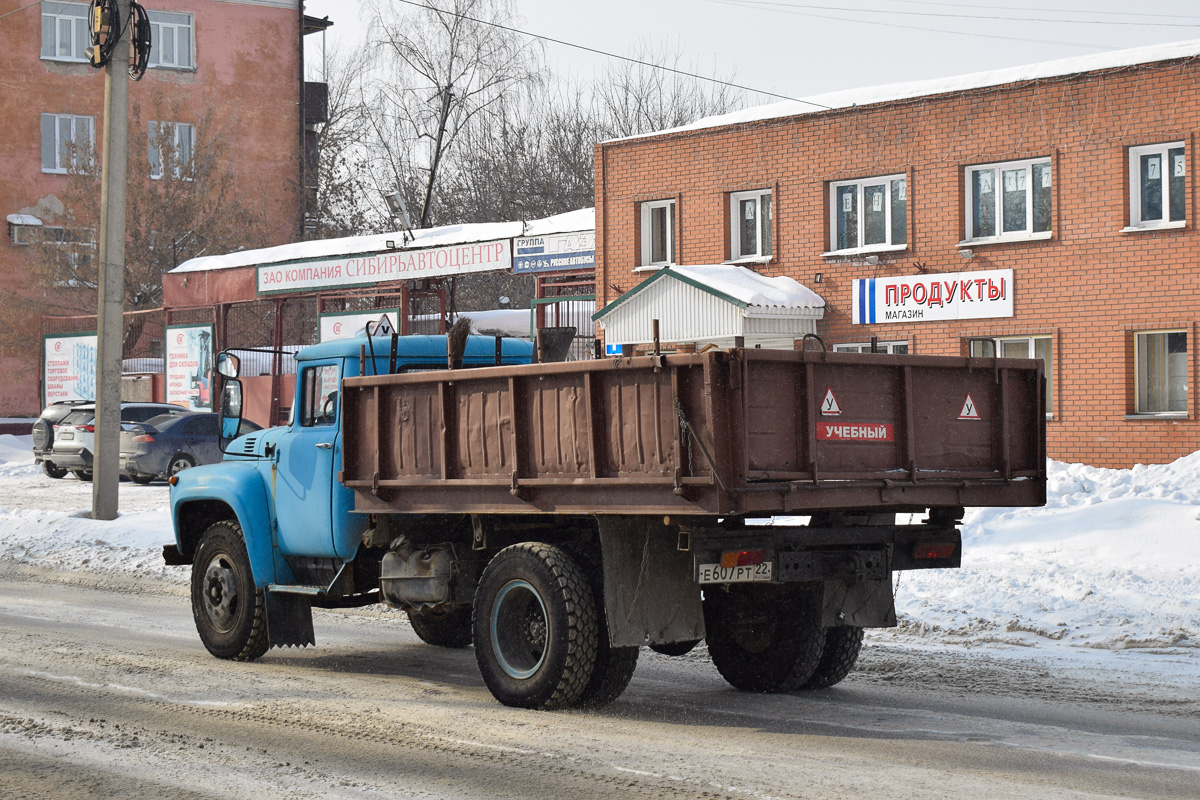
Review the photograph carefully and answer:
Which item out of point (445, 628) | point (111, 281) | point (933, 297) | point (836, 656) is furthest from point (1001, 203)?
point (836, 656)

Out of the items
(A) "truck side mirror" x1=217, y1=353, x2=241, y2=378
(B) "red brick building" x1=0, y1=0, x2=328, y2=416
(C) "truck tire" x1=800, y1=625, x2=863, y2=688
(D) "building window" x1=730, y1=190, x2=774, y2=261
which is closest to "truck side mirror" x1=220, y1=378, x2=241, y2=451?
(A) "truck side mirror" x1=217, y1=353, x2=241, y2=378

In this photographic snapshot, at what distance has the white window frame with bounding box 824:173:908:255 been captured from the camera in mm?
22875

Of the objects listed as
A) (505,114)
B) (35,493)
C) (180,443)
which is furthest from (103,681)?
(505,114)

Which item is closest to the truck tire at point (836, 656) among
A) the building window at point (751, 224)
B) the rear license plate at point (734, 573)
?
the rear license plate at point (734, 573)

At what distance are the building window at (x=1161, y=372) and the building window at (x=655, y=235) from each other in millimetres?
8825

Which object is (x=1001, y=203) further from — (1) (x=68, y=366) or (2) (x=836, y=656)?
(1) (x=68, y=366)

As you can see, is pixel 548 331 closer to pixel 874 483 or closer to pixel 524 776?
pixel 874 483

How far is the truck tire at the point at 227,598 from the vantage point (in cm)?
951

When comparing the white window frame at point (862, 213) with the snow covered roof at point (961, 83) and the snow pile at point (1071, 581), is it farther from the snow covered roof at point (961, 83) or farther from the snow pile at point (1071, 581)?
the snow pile at point (1071, 581)

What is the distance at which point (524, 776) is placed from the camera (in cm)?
620

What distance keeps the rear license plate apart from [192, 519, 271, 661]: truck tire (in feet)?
11.8

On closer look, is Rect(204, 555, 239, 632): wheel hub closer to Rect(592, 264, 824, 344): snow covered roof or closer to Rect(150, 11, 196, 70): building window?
Rect(592, 264, 824, 344): snow covered roof

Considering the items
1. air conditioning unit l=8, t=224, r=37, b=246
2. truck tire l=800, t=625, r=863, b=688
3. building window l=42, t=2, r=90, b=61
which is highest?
building window l=42, t=2, r=90, b=61

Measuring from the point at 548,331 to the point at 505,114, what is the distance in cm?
4420
